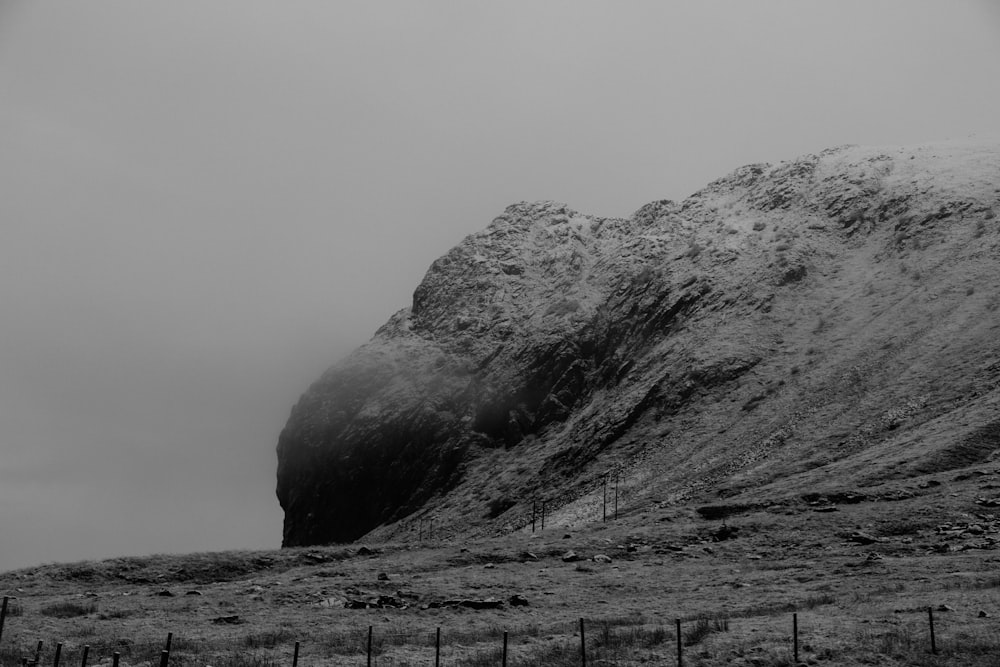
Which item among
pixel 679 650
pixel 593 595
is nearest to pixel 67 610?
pixel 593 595

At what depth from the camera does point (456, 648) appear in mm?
27375

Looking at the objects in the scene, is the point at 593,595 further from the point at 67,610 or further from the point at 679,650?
the point at 67,610

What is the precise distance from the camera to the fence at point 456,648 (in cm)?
2408

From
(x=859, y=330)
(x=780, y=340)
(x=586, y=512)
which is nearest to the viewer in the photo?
(x=586, y=512)

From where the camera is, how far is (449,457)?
130875 millimetres

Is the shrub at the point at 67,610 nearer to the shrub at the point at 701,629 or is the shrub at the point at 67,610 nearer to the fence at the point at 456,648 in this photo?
the fence at the point at 456,648

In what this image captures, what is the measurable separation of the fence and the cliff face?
38942mm

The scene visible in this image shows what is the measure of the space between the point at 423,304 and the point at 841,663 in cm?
14792

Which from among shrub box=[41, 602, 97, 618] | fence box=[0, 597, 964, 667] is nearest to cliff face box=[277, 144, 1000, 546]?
fence box=[0, 597, 964, 667]

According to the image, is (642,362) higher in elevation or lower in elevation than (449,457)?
higher

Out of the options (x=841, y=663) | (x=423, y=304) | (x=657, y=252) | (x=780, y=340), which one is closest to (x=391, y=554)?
(x=841, y=663)

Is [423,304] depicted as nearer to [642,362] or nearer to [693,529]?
[642,362]

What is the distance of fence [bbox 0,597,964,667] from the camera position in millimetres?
24078

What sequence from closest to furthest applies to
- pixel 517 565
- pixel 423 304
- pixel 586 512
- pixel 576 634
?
1. pixel 576 634
2. pixel 517 565
3. pixel 586 512
4. pixel 423 304
